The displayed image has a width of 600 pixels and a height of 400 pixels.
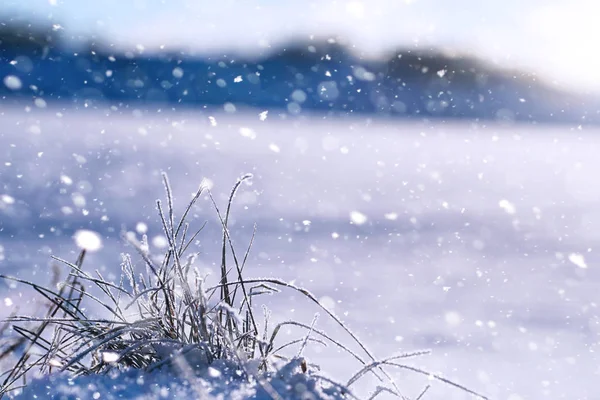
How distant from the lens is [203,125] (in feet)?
52.1

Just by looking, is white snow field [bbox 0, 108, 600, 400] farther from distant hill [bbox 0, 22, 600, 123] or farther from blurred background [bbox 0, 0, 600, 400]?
distant hill [bbox 0, 22, 600, 123]

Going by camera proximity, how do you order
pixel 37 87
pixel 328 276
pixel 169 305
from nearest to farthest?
pixel 169 305
pixel 328 276
pixel 37 87

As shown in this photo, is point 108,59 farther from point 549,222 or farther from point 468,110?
point 549,222

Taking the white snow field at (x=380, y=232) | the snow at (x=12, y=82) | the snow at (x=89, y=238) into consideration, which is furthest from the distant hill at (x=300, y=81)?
the snow at (x=89, y=238)

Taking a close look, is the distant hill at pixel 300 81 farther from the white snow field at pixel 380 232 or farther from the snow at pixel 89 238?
the snow at pixel 89 238

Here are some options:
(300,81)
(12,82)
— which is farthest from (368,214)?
(300,81)

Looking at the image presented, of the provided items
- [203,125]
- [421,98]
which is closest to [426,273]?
[203,125]

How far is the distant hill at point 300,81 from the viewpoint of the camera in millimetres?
22672

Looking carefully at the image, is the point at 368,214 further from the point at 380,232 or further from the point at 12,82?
the point at 12,82

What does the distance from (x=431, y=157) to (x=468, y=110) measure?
13.4m

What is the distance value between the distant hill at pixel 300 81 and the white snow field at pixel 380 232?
9.78 metres

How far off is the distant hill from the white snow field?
9.78 m

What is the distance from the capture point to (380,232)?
5.91m

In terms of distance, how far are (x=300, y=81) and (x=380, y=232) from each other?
22248 millimetres
